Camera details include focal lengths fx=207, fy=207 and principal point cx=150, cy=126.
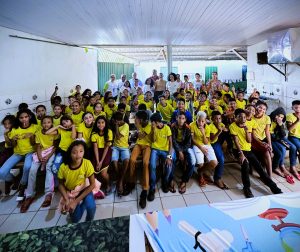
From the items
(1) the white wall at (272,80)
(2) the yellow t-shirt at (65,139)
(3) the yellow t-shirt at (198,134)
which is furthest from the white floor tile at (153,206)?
(1) the white wall at (272,80)

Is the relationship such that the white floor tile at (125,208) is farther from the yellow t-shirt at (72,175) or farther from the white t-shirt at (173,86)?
the white t-shirt at (173,86)

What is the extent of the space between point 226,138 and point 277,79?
380 centimetres

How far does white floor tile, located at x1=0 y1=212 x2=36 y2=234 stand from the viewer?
2240 mm

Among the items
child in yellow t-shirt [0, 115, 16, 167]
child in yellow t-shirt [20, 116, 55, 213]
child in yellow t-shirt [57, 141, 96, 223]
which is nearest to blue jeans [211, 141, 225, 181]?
child in yellow t-shirt [57, 141, 96, 223]

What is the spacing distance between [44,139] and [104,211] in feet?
4.43

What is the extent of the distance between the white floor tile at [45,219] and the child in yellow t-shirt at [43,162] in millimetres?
141

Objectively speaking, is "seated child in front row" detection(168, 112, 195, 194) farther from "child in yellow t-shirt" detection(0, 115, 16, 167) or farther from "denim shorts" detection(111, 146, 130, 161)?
"child in yellow t-shirt" detection(0, 115, 16, 167)

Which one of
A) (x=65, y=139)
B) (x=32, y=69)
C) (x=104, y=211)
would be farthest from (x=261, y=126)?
(x=32, y=69)

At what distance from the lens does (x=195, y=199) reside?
2.68 m

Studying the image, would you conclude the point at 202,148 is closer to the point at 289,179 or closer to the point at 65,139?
the point at 289,179

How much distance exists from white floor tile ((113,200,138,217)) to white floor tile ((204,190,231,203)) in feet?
3.19

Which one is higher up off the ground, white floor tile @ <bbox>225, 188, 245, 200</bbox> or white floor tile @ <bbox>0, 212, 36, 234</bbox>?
white floor tile @ <bbox>225, 188, 245, 200</bbox>

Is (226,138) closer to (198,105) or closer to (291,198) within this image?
(198,105)

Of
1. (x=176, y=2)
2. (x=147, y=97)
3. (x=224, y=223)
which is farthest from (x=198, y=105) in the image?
(x=224, y=223)
